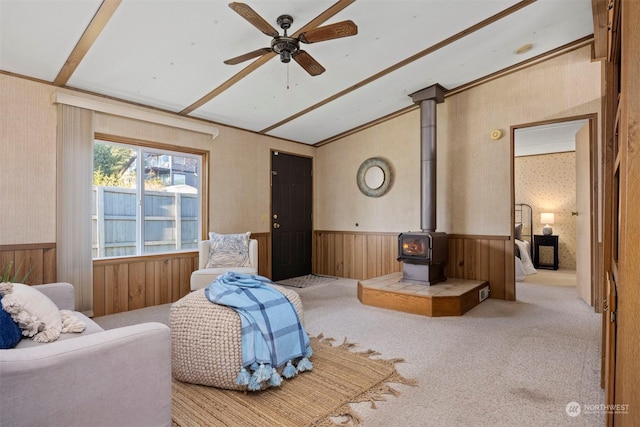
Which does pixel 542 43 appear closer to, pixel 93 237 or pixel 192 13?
pixel 192 13

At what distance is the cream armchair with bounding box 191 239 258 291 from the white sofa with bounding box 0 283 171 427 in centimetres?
230

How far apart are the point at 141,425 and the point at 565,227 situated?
790 cm

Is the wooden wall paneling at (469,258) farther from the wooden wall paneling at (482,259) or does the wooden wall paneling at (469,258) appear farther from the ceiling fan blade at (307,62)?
the ceiling fan blade at (307,62)

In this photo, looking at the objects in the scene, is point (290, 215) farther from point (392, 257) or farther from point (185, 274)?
point (185, 274)

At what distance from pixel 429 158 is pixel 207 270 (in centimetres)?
312

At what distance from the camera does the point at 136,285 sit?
13.1ft

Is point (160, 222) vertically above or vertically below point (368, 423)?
above

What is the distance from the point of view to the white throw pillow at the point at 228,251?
4133 millimetres

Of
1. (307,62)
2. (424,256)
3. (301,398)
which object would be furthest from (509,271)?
A: (307,62)

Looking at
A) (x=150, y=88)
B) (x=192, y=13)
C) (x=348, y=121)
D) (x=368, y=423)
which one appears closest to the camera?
(x=368, y=423)

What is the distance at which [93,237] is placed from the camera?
3814 millimetres

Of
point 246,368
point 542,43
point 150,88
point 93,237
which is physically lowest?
point 246,368

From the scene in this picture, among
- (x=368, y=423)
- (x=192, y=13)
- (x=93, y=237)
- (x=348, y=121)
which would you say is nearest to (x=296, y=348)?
(x=368, y=423)

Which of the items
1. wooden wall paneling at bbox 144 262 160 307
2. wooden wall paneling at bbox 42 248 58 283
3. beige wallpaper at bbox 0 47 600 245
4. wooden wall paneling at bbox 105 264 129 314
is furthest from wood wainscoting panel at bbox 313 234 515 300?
wooden wall paneling at bbox 42 248 58 283
